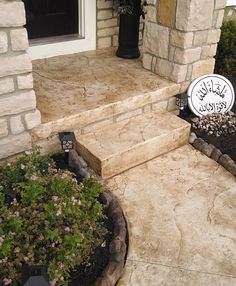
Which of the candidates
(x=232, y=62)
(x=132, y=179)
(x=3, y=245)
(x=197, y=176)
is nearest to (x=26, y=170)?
(x=3, y=245)

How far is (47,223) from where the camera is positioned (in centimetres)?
224

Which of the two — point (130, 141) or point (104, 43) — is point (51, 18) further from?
point (130, 141)

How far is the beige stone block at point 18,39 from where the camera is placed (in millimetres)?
2465

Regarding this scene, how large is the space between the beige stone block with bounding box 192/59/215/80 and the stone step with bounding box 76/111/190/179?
0.59m

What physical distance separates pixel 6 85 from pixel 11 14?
0.49 metres

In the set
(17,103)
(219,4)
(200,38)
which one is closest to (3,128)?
(17,103)

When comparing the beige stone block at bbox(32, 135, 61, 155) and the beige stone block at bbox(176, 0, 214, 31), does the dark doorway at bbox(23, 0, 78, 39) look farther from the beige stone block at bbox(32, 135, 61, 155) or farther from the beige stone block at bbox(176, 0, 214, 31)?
the beige stone block at bbox(32, 135, 61, 155)

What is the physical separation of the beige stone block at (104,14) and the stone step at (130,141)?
5.48 ft

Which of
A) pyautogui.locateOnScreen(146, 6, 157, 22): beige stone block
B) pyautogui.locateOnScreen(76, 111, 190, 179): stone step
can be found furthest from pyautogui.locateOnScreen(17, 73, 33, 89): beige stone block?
pyautogui.locateOnScreen(146, 6, 157, 22): beige stone block

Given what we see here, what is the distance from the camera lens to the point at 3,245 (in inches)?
82.0

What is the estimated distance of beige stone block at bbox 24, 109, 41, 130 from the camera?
9.41ft

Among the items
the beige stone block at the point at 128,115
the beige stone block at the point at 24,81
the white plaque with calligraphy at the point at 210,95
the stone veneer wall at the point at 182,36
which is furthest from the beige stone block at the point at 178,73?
the beige stone block at the point at 24,81

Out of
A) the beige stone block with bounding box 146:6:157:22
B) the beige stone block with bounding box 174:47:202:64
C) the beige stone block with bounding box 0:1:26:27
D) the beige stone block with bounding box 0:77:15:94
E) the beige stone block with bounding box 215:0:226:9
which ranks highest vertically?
the beige stone block with bounding box 0:1:26:27

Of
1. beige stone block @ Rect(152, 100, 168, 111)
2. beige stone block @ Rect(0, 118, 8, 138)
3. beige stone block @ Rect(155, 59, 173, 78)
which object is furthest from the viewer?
beige stone block @ Rect(155, 59, 173, 78)
